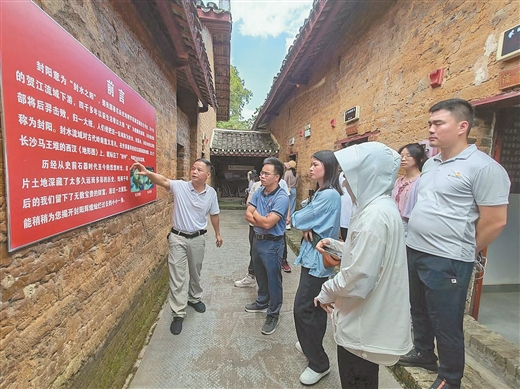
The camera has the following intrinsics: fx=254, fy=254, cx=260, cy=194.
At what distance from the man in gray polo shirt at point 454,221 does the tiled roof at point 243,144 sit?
9623 millimetres

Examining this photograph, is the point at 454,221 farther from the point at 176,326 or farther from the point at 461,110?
the point at 176,326

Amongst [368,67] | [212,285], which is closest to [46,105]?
[212,285]

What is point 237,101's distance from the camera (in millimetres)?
28984

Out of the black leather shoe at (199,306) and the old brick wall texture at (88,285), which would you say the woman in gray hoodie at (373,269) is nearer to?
the old brick wall texture at (88,285)

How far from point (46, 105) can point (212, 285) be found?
10.3 ft

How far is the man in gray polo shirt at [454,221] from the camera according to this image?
1.64m

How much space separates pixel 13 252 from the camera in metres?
1.18

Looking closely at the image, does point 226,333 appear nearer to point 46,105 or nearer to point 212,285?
point 212,285

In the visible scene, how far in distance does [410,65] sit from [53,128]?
13.5 ft

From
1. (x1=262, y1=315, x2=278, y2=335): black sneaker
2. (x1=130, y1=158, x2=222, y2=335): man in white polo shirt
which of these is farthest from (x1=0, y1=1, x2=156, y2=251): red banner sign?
(x1=262, y1=315, x2=278, y2=335): black sneaker

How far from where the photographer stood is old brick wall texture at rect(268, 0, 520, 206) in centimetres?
250

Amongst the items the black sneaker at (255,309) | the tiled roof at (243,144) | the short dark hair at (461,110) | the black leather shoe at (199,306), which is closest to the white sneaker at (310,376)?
the black sneaker at (255,309)

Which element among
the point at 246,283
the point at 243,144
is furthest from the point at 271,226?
the point at 243,144

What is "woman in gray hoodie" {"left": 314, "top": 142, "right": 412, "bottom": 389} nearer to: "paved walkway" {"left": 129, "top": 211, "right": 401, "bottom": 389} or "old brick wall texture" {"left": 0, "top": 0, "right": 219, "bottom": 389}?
"paved walkway" {"left": 129, "top": 211, "right": 401, "bottom": 389}
